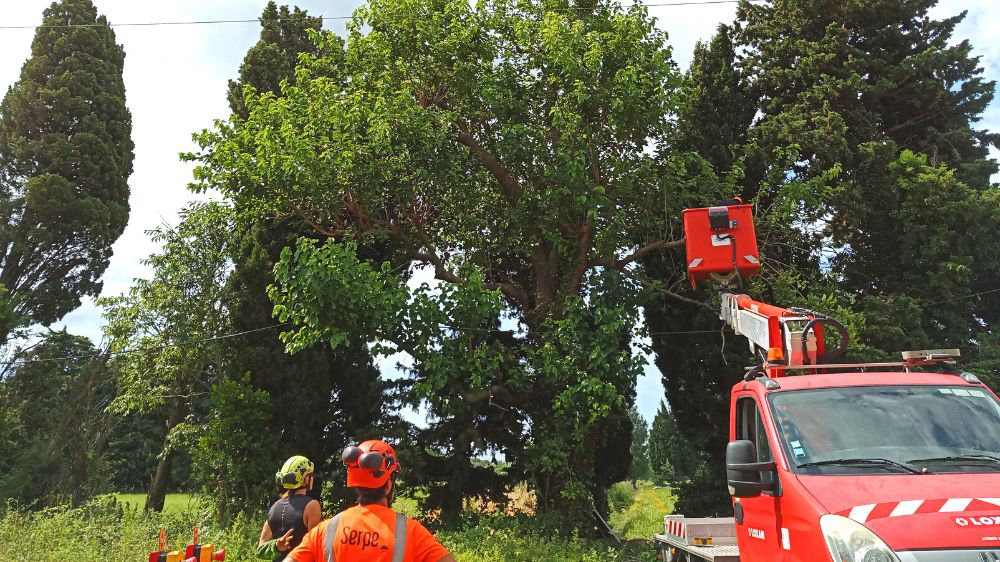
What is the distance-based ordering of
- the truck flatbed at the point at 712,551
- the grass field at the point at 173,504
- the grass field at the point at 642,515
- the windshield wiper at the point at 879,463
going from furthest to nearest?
the grass field at the point at 642,515, the grass field at the point at 173,504, the truck flatbed at the point at 712,551, the windshield wiper at the point at 879,463

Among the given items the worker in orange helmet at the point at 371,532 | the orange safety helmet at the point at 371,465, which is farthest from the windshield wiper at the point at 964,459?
the orange safety helmet at the point at 371,465

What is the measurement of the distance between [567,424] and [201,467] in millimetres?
7922

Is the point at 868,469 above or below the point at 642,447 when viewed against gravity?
below

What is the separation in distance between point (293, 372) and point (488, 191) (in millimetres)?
6104

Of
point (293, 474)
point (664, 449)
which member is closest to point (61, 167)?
point (293, 474)

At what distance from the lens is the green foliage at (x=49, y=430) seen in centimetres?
2250

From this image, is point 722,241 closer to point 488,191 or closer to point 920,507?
point 920,507

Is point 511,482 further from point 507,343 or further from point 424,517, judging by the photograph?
point 507,343

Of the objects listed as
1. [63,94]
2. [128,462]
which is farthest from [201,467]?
[128,462]

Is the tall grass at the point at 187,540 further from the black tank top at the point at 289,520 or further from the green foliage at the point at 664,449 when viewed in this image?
the green foliage at the point at 664,449

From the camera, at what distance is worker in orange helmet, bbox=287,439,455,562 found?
2.99 m

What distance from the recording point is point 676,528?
25.4 feet

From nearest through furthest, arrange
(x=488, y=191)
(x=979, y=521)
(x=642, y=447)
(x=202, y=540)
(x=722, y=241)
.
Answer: (x=979, y=521)
(x=722, y=241)
(x=202, y=540)
(x=488, y=191)
(x=642, y=447)

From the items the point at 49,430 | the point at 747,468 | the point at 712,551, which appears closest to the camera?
the point at 747,468
